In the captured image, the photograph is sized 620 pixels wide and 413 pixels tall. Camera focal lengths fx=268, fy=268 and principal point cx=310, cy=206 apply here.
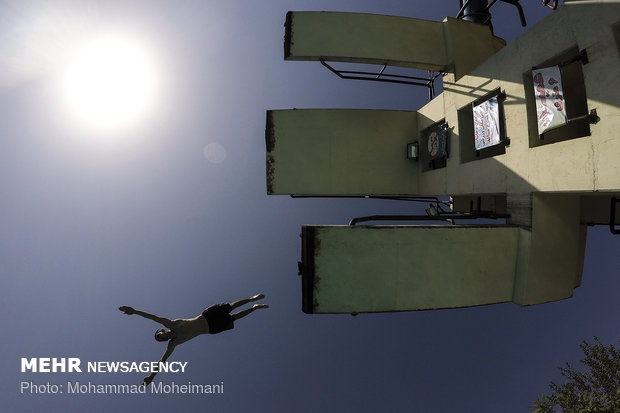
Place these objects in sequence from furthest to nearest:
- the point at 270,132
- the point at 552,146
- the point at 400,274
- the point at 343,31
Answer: the point at 270,132, the point at 343,31, the point at 400,274, the point at 552,146

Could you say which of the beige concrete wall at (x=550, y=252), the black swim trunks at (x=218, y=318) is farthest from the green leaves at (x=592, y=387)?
the black swim trunks at (x=218, y=318)

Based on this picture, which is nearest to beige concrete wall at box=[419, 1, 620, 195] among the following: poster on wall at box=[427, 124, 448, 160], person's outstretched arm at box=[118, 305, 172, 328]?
poster on wall at box=[427, 124, 448, 160]

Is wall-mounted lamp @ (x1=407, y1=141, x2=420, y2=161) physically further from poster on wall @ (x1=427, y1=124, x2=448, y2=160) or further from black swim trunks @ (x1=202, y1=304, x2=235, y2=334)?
black swim trunks @ (x1=202, y1=304, x2=235, y2=334)

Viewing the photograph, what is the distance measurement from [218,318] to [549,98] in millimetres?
9929

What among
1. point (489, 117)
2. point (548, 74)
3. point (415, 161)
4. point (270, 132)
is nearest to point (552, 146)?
point (548, 74)

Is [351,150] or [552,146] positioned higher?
[351,150]

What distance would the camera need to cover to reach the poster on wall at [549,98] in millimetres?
5742

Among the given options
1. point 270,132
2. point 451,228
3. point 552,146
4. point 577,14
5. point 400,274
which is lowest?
point 400,274

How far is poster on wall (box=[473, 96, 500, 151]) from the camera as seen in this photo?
7.49 metres

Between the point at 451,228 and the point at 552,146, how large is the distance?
8.88ft

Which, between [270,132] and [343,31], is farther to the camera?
[270,132]

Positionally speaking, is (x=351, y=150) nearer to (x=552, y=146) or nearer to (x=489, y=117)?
(x=489, y=117)

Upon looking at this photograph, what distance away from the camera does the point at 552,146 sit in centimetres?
586

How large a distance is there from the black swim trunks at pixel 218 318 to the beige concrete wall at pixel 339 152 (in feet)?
16.6
